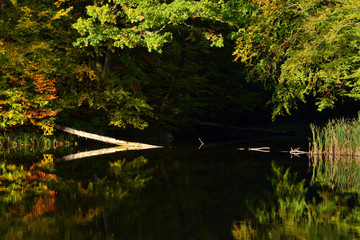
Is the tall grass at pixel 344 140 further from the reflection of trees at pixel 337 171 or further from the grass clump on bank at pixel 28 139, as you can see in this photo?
the grass clump on bank at pixel 28 139

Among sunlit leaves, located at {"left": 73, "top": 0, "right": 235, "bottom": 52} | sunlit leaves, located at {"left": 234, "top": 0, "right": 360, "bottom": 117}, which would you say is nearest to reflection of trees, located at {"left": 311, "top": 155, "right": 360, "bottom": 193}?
sunlit leaves, located at {"left": 234, "top": 0, "right": 360, "bottom": 117}

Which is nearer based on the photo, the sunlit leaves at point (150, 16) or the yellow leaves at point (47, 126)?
the sunlit leaves at point (150, 16)

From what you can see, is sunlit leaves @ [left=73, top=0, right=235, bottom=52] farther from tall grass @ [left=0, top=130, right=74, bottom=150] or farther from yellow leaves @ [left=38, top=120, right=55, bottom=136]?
tall grass @ [left=0, top=130, right=74, bottom=150]

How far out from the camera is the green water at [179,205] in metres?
7.65

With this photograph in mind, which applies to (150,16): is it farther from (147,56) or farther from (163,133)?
(163,133)

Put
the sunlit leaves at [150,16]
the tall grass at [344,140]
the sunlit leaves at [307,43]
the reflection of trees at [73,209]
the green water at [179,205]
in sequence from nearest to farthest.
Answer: the reflection of trees at [73,209], the green water at [179,205], the sunlit leaves at [307,43], the tall grass at [344,140], the sunlit leaves at [150,16]

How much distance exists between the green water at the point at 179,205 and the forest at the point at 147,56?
3744 mm

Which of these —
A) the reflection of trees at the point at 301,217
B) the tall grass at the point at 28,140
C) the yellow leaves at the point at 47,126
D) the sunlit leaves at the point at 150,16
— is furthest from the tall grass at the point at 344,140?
the tall grass at the point at 28,140

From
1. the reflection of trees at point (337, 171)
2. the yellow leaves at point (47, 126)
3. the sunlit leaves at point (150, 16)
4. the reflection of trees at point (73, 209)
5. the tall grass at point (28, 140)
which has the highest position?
the sunlit leaves at point (150, 16)

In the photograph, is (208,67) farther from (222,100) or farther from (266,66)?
(266,66)

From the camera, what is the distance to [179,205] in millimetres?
9828

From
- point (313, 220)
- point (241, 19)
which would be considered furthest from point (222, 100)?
point (313, 220)

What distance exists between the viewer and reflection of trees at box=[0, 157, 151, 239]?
7.50 m

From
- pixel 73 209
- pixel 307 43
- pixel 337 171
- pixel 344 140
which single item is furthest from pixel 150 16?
pixel 73 209
